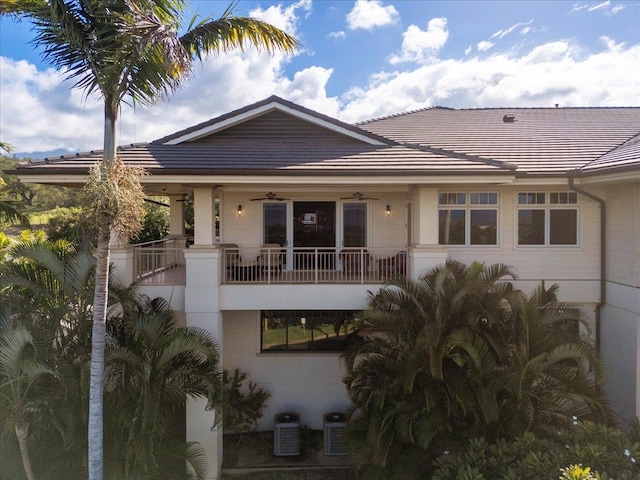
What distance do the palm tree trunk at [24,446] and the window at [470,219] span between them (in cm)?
911

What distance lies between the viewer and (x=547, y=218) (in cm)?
979

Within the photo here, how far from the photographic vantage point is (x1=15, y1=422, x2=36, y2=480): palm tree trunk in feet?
19.5

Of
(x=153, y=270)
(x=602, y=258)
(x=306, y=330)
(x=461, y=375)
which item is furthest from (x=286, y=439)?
(x=602, y=258)

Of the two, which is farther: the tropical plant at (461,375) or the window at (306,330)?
the window at (306,330)

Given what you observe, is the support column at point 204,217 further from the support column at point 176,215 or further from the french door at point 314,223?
the support column at point 176,215

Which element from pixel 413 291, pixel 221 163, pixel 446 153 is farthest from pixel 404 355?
pixel 221 163

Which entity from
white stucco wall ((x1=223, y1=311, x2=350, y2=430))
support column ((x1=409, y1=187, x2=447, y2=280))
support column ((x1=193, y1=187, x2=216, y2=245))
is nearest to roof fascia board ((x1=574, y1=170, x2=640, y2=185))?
support column ((x1=409, y1=187, x2=447, y2=280))

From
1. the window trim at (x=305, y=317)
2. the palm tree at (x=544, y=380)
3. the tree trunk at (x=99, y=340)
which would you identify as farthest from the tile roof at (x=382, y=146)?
the window trim at (x=305, y=317)

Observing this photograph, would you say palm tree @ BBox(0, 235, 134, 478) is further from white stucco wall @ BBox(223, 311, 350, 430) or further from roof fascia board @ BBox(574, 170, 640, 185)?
roof fascia board @ BBox(574, 170, 640, 185)

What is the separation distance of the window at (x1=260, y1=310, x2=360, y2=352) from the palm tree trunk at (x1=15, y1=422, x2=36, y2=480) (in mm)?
5397

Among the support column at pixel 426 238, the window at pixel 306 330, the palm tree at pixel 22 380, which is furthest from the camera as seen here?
the window at pixel 306 330

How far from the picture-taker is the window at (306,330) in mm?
10594

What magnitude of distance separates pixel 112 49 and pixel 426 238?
672cm

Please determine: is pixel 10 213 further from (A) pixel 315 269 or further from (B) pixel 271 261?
(A) pixel 315 269
